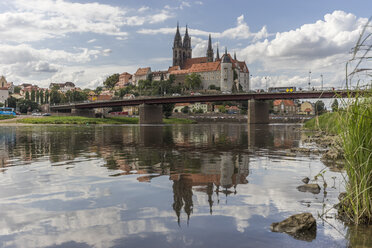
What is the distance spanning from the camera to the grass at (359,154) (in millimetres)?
7902

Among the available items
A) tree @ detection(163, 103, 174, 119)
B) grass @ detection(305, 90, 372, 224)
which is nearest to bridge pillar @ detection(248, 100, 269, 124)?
tree @ detection(163, 103, 174, 119)

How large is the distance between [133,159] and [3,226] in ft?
41.7

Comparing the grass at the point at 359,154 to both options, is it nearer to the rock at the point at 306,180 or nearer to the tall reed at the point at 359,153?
the tall reed at the point at 359,153

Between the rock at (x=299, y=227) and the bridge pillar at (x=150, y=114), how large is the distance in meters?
110

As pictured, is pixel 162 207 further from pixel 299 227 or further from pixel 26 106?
pixel 26 106

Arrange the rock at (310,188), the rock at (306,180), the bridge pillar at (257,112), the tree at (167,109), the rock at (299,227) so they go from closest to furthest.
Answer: the rock at (299,227)
the rock at (310,188)
the rock at (306,180)
the bridge pillar at (257,112)
the tree at (167,109)

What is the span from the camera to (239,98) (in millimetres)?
113375

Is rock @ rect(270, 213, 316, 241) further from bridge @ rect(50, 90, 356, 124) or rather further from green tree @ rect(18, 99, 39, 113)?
green tree @ rect(18, 99, 39, 113)

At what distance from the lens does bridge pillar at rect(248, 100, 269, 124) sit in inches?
4461

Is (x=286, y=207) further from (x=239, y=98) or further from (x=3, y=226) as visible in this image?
(x=239, y=98)

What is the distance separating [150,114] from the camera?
398ft

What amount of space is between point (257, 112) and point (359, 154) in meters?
109

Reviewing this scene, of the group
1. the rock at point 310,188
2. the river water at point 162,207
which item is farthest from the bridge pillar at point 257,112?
the rock at point 310,188

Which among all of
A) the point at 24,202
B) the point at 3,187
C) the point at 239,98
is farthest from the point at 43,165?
the point at 239,98
